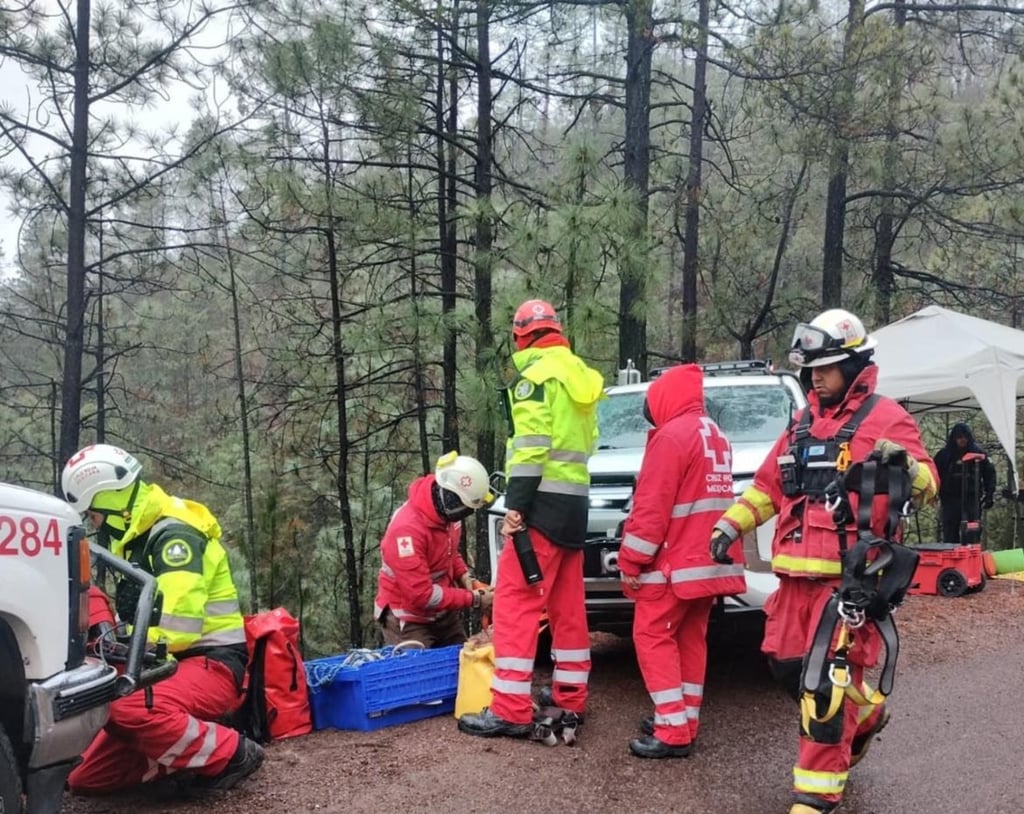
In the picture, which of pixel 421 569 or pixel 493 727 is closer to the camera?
pixel 493 727

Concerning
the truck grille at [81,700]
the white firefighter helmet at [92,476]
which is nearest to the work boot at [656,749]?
the truck grille at [81,700]

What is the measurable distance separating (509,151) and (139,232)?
17.9 ft

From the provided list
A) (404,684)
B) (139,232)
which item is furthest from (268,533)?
(404,684)

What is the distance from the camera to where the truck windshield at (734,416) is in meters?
6.83

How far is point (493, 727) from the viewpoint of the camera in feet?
16.6

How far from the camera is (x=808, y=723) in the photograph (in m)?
3.82

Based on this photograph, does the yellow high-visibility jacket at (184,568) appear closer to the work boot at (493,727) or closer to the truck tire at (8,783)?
the truck tire at (8,783)

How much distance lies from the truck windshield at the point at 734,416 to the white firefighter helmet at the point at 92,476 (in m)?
3.63

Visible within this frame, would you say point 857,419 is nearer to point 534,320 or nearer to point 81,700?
point 534,320

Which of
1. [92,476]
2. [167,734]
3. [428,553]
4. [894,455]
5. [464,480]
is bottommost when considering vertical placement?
[167,734]

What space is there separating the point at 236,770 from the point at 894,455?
3.26 meters

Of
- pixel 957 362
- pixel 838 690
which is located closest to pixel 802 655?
pixel 838 690

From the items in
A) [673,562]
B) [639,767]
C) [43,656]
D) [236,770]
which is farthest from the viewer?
[673,562]

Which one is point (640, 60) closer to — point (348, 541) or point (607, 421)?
point (607, 421)
